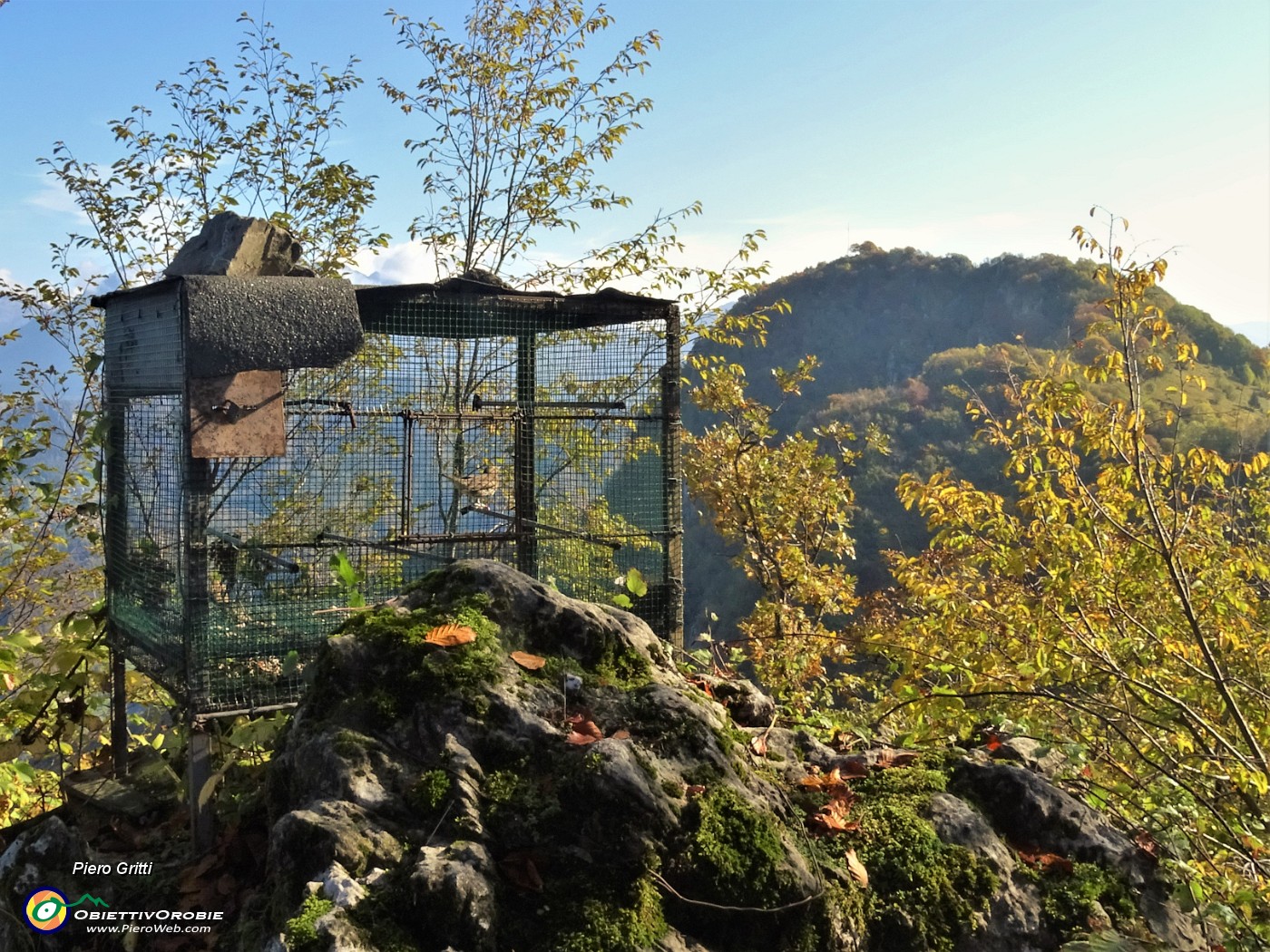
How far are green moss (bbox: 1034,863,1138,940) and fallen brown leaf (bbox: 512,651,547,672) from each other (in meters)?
1.70

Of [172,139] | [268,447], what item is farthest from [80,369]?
[268,447]

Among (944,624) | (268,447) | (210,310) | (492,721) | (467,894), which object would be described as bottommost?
(944,624)

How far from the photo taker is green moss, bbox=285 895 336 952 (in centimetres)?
215

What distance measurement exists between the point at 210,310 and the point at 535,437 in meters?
1.94

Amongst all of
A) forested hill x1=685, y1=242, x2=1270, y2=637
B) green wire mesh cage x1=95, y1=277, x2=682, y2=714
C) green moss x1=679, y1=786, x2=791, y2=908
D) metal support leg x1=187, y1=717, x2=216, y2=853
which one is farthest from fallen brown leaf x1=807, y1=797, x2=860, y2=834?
forested hill x1=685, y1=242, x2=1270, y2=637

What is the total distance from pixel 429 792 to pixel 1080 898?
6.54 feet

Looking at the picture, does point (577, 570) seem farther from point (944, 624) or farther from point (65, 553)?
point (65, 553)

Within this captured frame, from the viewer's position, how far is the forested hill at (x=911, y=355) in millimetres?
30406

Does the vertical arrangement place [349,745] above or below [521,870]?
above

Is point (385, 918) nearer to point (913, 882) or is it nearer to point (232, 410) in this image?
point (913, 882)

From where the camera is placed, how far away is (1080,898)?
2820 millimetres

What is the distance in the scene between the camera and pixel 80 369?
802cm

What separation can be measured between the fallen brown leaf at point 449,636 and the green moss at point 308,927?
2.78 feet

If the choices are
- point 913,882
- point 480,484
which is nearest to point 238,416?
point 480,484
